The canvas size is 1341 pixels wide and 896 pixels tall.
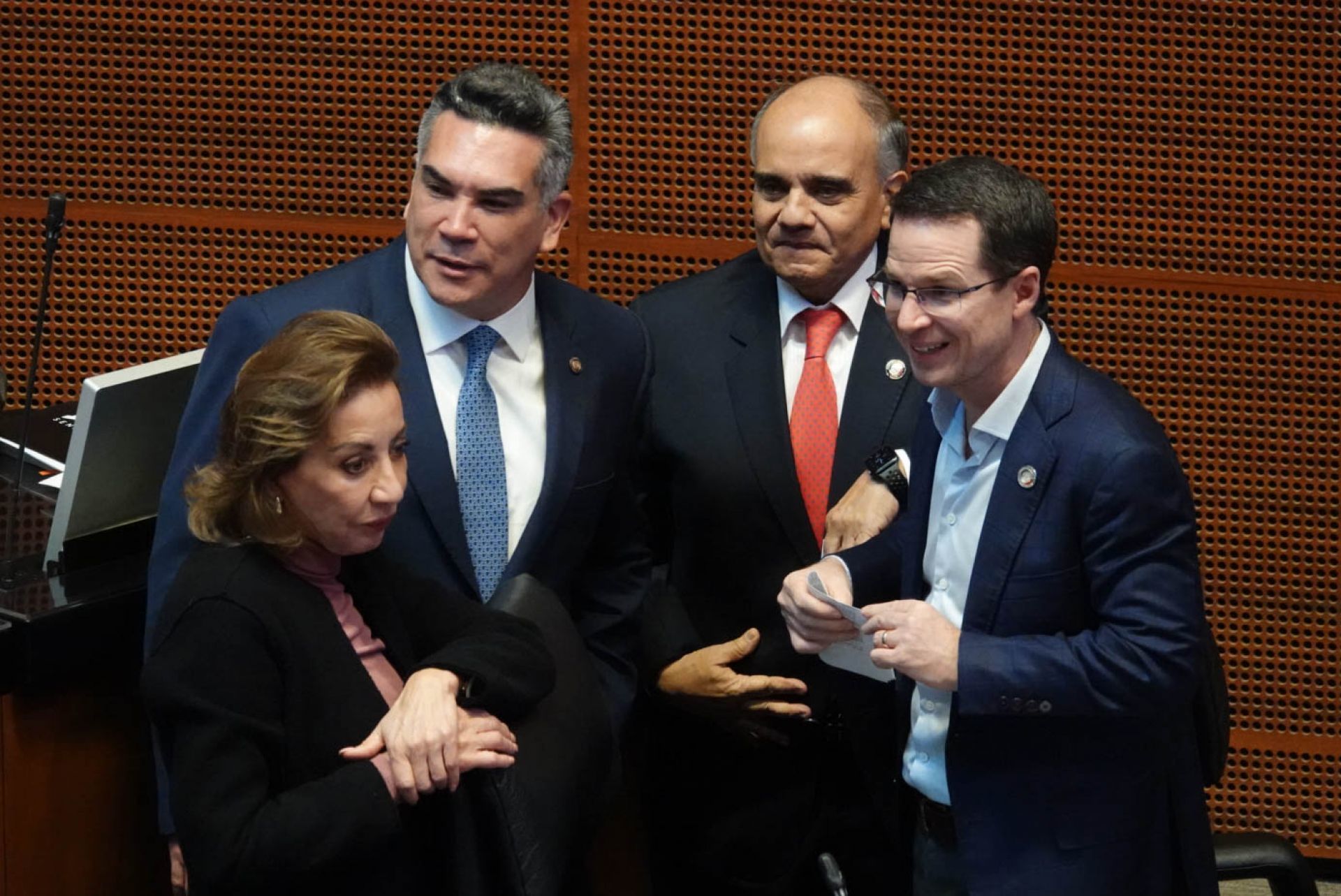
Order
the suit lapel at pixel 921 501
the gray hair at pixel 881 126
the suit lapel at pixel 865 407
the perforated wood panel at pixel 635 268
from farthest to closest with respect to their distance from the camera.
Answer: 1. the perforated wood panel at pixel 635 268
2. the gray hair at pixel 881 126
3. the suit lapel at pixel 865 407
4. the suit lapel at pixel 921 501

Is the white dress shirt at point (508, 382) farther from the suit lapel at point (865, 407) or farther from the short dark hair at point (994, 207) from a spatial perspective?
the short dark hair at point (994, 207)

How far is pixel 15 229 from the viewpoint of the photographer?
441 centimetres

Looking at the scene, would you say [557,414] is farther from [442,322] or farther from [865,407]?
[865,407]

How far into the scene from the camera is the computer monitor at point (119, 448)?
9.20 feet

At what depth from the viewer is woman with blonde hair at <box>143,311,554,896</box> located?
2.11 m

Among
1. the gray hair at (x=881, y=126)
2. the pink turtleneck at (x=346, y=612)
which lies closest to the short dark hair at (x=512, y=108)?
the gray hair at (x=881, y=126)

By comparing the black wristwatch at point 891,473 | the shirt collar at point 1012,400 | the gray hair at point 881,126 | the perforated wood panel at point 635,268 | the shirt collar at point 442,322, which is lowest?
the black wristwatch at point 891,473

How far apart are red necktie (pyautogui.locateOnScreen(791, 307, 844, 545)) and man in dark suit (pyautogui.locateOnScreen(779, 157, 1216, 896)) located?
1.70ft

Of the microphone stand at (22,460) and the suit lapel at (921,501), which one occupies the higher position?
the microphone stand at (22,460)

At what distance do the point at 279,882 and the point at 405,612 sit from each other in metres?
0.44

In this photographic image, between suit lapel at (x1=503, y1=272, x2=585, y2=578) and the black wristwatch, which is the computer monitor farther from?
the black wristwatch

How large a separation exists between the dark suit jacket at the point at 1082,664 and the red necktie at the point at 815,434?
634 millimetres

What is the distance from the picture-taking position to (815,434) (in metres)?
3.07

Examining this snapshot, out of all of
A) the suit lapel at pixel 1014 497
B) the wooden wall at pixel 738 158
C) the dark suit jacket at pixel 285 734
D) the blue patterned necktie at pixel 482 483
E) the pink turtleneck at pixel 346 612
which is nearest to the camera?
the dark suit jacket at pixel 285 734
